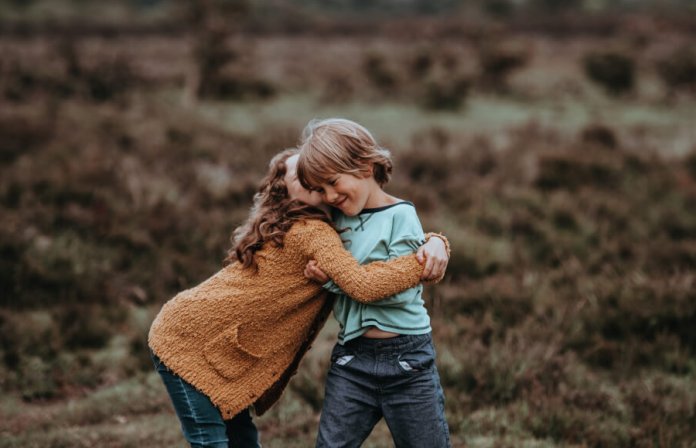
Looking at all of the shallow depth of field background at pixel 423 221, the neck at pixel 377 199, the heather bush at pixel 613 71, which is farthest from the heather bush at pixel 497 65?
the neck at pixel 377 199

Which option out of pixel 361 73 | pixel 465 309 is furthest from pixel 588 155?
pixel 361 73

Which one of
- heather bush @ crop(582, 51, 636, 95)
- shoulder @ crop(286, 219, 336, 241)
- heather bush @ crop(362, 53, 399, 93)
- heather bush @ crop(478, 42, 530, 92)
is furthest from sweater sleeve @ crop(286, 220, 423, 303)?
heather bush @ crop(582, 51, 636, 95)

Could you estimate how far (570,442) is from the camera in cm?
422

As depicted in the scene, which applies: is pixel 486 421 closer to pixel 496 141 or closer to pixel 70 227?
pixel 70 227

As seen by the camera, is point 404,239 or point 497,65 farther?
point 497,65

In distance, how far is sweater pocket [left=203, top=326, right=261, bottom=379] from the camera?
2809 millimetres

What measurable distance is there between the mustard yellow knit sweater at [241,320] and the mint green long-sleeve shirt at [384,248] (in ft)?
0.33

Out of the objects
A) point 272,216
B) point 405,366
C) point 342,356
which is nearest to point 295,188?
point 272,216

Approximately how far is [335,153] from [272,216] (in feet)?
1.26

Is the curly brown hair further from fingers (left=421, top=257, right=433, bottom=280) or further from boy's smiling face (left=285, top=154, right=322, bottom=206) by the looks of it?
fingers (left=421, top=257, right=433, bottom=280)

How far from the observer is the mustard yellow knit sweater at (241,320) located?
9.11 ft

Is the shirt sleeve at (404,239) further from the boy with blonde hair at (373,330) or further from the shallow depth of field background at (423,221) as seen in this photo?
the shallow depth of field background at (423,221)

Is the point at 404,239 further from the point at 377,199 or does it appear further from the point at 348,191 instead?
the point at 348,191

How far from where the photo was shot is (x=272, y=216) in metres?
2.79
